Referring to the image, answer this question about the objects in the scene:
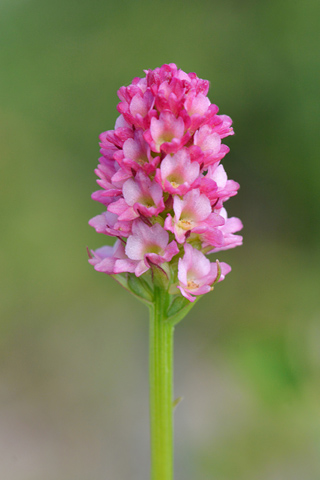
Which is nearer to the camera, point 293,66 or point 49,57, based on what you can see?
point 293,66

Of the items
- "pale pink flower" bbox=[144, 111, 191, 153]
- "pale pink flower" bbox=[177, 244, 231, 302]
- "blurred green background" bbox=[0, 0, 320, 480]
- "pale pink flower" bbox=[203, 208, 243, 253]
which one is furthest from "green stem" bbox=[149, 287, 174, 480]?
"blurred green background" bbox=[0, 0, 320, 480]

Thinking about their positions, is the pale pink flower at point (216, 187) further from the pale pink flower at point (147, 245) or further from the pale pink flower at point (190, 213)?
the pale pink flower at point (147, 245)

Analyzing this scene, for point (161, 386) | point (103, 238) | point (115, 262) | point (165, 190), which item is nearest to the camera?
point (165, 190)

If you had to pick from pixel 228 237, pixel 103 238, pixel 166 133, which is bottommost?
pixel 228 237

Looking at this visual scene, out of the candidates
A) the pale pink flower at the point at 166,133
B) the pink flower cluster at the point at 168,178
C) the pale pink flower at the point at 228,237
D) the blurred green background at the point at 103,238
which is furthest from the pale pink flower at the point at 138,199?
the blurred green background at the point at 103,238

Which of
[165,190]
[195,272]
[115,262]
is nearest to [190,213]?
[165,190]

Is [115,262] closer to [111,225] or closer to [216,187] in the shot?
[111,225]

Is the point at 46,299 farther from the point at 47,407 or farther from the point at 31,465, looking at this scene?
the point at 31,465

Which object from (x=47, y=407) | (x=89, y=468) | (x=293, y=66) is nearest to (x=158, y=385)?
(x=89, y=468)
